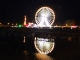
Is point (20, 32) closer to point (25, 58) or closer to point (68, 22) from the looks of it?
point (25, 58)

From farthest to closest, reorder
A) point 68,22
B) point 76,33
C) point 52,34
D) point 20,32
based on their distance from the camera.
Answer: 1. point 68,22
2. point 20,32
3. point 52,34
4. point 76,33

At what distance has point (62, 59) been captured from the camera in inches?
778

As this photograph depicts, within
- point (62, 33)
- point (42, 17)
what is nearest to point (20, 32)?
point (42, 17)

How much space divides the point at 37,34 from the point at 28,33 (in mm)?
2575

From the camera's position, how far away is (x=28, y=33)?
187ft

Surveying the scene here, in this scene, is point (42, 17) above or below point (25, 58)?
above

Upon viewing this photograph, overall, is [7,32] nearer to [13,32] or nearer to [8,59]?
[13,32]

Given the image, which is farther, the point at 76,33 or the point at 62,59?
the point at 76,33

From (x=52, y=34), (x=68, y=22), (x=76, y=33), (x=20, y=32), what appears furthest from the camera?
(x=68, y=22)

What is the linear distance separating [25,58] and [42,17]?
37903mm

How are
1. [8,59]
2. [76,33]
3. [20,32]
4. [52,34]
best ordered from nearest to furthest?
[8,59], [76,33], [52,34], [20,32]

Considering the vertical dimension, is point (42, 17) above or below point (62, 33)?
above

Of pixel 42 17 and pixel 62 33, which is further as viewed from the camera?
pixel 42 17

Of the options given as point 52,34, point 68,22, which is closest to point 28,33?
point 52,34
